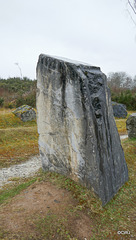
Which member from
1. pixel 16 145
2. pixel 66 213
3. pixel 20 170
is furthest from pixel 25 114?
pixel 66 213

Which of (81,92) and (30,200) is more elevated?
(81,92)

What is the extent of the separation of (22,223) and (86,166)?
68.5 inches

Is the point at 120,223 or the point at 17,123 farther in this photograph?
the point at 17,123

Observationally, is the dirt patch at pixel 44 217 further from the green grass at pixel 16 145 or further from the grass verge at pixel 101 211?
the green grass at pixel 16 145

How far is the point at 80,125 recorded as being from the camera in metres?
4.08

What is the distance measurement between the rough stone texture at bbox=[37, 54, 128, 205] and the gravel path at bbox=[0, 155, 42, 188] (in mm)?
2042

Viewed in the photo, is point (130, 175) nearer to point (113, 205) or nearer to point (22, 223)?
point (113, 205)

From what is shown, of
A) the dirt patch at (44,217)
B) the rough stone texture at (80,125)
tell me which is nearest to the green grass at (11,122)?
the rough stone texture at (80,125)

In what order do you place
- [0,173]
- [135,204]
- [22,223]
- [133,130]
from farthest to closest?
[133,130]
[0,173]
[135,204]
[22,223]

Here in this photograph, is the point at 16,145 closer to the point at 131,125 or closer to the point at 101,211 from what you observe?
the point at 131,125

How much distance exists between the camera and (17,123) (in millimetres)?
14156

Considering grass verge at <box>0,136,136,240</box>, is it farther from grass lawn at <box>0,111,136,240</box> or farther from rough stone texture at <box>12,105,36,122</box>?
rough stone texture at <box>12,105,36,122</box>

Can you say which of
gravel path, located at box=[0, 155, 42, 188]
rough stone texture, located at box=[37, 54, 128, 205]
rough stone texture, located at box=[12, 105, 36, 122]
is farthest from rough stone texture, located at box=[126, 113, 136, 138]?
rough stone texture, located at box=[12, 105, 36, 122]

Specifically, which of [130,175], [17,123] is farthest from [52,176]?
[17,123]
